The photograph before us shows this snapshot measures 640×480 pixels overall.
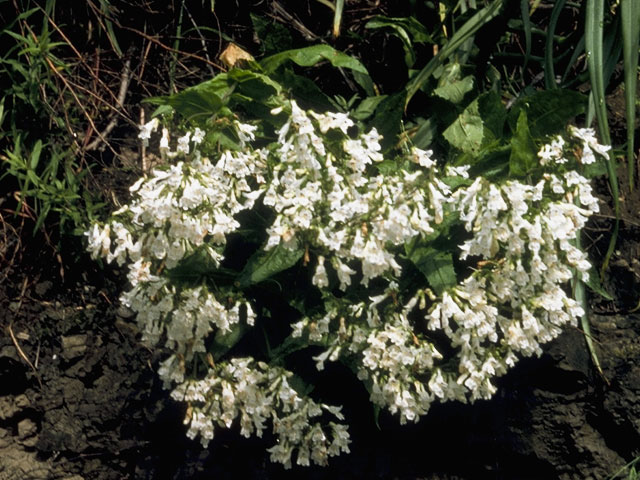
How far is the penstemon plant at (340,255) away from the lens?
2244 millimetres

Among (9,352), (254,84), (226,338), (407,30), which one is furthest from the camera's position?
(9,352)

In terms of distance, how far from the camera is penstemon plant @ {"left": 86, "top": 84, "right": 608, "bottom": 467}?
A: 7.36 ft

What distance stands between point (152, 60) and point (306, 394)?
179 centimetres

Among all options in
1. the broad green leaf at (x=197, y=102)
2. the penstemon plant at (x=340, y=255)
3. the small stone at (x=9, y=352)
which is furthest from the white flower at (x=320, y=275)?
the small stone at (x=9, y=352)

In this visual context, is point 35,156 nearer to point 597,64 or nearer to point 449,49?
point 449,49

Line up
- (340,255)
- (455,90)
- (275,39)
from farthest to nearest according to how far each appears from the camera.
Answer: (275,39)
(455,90)
(340,255)

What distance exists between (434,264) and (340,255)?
1.14ft

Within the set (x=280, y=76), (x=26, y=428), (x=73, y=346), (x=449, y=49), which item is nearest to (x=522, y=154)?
(x=449, y=49)

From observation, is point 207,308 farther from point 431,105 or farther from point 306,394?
point 431,105

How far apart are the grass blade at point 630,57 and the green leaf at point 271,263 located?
45.8 inches

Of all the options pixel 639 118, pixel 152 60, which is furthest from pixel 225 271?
pixel 639 118

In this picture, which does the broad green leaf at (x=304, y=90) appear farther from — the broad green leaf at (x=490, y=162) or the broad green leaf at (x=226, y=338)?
the broad green leaf at (x=226, y=338)

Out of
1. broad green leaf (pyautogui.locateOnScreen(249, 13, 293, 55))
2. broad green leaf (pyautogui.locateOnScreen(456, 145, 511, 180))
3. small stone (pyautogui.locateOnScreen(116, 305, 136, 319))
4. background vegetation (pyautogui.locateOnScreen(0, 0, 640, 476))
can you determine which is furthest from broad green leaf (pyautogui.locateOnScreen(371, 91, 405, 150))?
small stone (pyautogui.locateOnScreen(116, 305, 136, 319))

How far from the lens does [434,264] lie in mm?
2424
